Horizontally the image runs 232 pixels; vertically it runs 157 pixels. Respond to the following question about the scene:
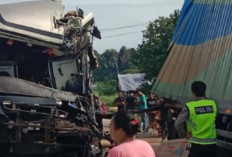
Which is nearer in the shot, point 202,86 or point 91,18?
point 202,86

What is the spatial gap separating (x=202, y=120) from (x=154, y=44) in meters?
29.3

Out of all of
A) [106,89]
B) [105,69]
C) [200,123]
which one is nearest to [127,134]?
[200,123]

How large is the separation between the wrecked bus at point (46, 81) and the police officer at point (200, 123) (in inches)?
103

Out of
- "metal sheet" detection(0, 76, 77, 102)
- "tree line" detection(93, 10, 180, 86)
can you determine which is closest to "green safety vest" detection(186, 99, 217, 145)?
"metal sheet" detection(0, 76, 77, 102)

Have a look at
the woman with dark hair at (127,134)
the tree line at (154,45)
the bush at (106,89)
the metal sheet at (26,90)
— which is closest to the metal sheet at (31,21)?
the metal sheet at (26,90)

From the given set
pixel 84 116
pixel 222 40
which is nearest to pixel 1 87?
pixel 84 116

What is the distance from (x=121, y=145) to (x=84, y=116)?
228 inches

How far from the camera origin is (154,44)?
118ft

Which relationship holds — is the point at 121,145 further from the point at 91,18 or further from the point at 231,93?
the point at 91,18

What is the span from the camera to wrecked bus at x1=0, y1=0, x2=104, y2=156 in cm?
855

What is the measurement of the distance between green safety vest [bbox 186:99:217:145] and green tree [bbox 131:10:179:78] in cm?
2711

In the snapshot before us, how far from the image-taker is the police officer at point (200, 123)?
666 cm

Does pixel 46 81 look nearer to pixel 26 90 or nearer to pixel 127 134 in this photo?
pixel 26 90

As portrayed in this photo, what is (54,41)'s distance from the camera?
10.0 m
